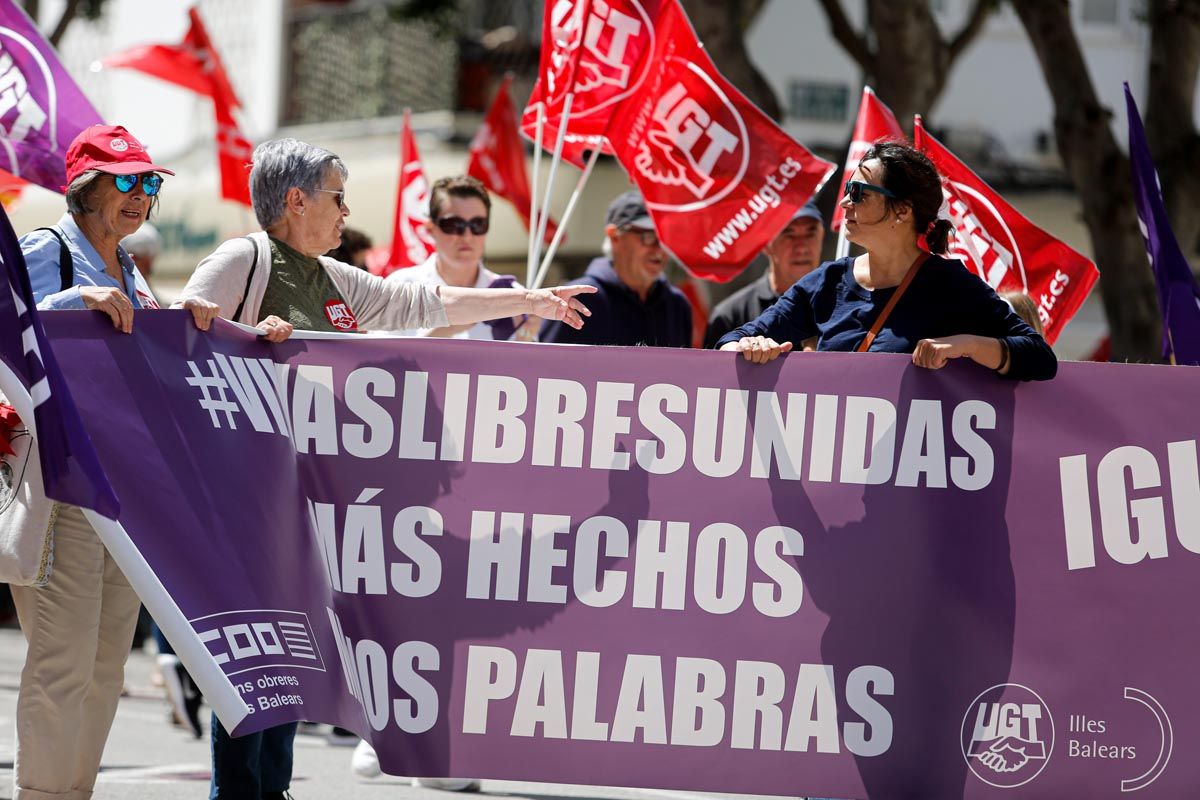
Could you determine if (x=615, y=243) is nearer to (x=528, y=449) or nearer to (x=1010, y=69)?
(x=528, y=449)

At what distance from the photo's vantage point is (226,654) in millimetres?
4477

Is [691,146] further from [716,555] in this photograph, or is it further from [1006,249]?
[716,555]

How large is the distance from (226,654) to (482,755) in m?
0.73

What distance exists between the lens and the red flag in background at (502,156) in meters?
13.5

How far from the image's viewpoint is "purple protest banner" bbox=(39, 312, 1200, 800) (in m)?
4.76

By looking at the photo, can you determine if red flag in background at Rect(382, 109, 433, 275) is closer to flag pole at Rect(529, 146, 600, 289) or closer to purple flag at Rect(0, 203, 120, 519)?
flag pole at Rect(529, 146, 600, 289)

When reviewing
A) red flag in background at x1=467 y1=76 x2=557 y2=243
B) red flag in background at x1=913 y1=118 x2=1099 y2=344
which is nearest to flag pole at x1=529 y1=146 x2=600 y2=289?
red flag in background at x1=913 y1=118 x2=1099 y2=344

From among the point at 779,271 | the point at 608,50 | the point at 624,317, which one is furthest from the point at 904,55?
the point at 624,317

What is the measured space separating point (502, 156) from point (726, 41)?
2386 mm

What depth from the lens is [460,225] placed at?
733 cm

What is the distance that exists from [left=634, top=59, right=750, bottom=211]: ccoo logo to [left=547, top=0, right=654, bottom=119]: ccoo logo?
0.16 meters

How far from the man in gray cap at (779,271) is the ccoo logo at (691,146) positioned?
1.02 feet

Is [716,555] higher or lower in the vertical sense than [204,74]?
higher

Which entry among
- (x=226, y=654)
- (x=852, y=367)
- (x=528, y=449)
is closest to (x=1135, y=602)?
(x=852, y=367)
